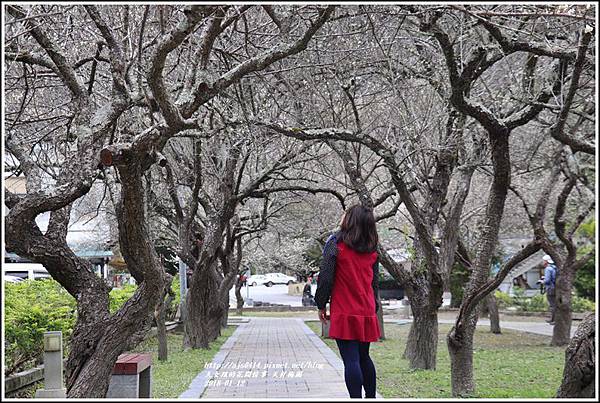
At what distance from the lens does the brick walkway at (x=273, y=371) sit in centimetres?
996

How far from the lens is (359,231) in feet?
18.9

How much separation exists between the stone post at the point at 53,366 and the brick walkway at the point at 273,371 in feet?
10.0

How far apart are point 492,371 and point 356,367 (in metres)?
7.90

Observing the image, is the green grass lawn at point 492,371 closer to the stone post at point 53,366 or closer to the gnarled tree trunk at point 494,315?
the gnarled tree trunk at point 494,315

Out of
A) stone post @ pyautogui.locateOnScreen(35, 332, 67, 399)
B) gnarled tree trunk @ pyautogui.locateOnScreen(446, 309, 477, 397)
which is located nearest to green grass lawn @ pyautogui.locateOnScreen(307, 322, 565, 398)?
gnarled tree trunk @ pyautogui.locateOnScreen(446, 309, 477, 397)

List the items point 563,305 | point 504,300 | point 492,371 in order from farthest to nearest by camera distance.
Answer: point 504,300, point 563,305, point 492,371

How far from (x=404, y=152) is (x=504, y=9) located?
156 inches

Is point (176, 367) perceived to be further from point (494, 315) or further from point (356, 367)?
point (494, 315)

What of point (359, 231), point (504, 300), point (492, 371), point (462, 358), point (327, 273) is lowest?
point (492, 371)

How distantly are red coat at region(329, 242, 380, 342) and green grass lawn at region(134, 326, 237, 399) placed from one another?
183 inches

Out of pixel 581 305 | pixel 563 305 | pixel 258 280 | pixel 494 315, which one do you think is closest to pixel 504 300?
pixel 581 305

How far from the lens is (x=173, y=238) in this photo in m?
21.8

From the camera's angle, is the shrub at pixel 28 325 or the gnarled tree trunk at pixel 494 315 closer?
the shrub at pixel 28 325

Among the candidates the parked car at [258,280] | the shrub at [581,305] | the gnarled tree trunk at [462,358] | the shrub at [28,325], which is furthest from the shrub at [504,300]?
the parked car at [258,280]
